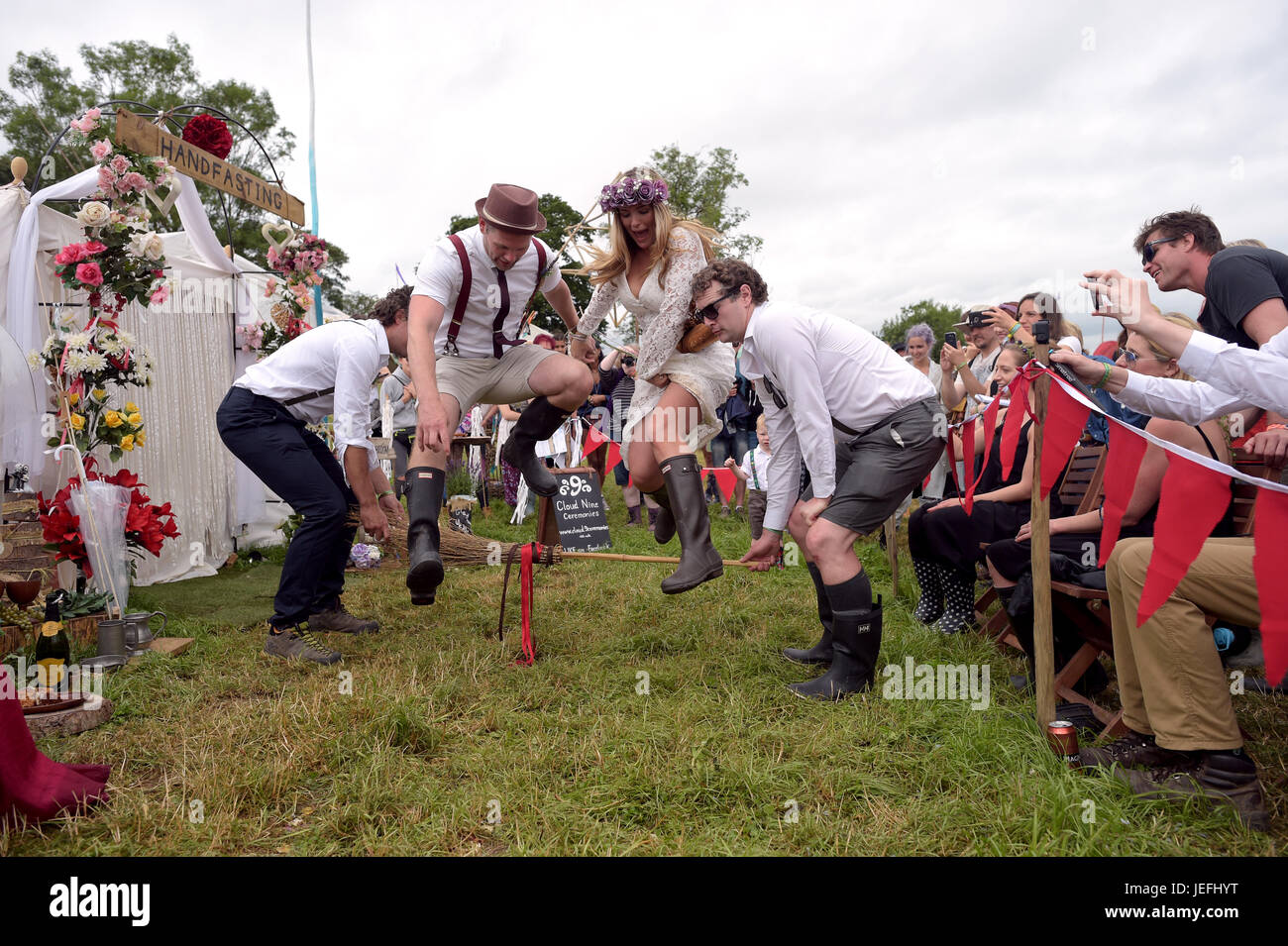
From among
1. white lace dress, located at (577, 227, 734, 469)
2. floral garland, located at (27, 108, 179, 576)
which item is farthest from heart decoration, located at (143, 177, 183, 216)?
white lace dress, located at (577, 227, 734, 469)

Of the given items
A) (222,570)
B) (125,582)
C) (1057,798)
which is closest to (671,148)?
(222,570)

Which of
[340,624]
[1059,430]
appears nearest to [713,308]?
[1059,430]

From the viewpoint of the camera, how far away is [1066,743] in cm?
259

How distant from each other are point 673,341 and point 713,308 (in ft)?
1.15

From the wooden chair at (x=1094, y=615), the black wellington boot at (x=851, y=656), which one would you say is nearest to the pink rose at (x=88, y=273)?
the black wellington boot at (x=851, y=656)

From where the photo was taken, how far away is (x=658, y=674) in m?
3.77

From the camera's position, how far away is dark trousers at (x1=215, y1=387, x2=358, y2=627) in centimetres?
438

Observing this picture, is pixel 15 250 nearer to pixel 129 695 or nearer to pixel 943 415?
pixel 129 695

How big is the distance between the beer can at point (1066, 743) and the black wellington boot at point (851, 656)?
93cm

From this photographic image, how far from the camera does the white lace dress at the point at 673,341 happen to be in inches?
150

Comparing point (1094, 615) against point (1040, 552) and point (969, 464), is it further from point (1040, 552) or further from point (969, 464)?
point (969, 464)

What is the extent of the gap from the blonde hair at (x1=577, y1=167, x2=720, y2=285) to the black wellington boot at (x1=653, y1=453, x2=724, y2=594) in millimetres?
906

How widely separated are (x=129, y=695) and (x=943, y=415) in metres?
3.87

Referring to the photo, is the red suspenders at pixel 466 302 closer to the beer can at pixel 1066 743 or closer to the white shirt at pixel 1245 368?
the white shirt at pixel 1245 368
